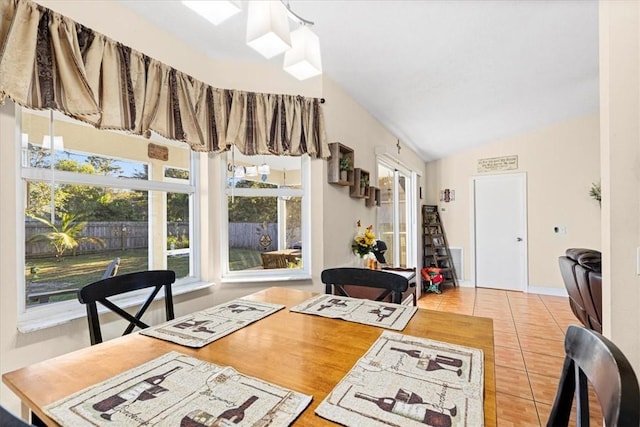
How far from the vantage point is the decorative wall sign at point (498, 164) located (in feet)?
17.3

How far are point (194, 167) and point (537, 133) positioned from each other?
213 inches

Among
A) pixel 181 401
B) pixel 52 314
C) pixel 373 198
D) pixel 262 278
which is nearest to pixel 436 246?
pixel 373 198

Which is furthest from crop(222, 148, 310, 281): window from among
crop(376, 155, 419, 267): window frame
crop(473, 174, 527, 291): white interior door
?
crop(473, 174, 527, 291): white interior door

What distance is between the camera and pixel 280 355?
0.98m

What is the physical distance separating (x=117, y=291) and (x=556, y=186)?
600 cm

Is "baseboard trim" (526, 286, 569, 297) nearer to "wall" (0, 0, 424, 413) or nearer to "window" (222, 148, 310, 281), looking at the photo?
"wall" (0, 0, 424, 413)

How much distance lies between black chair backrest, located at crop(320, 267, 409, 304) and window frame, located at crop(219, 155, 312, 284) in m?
0.72

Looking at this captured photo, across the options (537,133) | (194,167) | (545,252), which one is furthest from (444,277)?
(194,167)

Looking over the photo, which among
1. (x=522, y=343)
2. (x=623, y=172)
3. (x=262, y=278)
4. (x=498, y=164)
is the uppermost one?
(x=498, y=164)

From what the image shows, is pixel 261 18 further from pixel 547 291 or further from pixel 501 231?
pixel 547 291

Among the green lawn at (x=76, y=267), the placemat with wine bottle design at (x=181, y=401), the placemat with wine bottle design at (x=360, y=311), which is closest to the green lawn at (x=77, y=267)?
the green lawn at (x=76, y=267)

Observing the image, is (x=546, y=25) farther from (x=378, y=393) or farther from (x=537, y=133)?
(x=537, y=133)

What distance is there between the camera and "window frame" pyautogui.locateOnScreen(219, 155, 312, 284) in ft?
7.83

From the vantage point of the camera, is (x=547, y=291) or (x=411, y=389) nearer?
(x=411, y=389)
